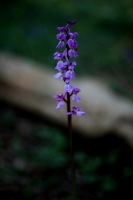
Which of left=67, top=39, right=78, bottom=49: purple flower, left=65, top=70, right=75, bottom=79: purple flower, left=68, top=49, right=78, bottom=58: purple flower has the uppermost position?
left=67, top=39, right=78, bottom=49: purple flower

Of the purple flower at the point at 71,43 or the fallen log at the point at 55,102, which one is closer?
the purple flower at the point at 71,43

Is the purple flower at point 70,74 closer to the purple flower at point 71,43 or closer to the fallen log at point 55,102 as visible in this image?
the purple flower at point 71,43

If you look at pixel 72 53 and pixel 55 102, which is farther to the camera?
pixel 55 102

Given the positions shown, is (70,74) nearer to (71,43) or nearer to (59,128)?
(71,43)

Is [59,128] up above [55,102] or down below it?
below

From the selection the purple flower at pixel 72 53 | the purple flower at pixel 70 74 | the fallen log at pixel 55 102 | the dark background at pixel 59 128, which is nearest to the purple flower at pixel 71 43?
the purple flower at pixel 72 53

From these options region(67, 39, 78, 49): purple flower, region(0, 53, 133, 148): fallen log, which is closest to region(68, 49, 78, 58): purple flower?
region(67, 39, 78, 49): purple flower

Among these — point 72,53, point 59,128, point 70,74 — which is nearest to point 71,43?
point 72,53

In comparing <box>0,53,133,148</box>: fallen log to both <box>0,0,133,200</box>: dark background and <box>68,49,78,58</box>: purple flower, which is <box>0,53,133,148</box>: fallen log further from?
<box>68,49,78,58</box>: purple flower

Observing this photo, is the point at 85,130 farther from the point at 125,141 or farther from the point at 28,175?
the point at 28,175
